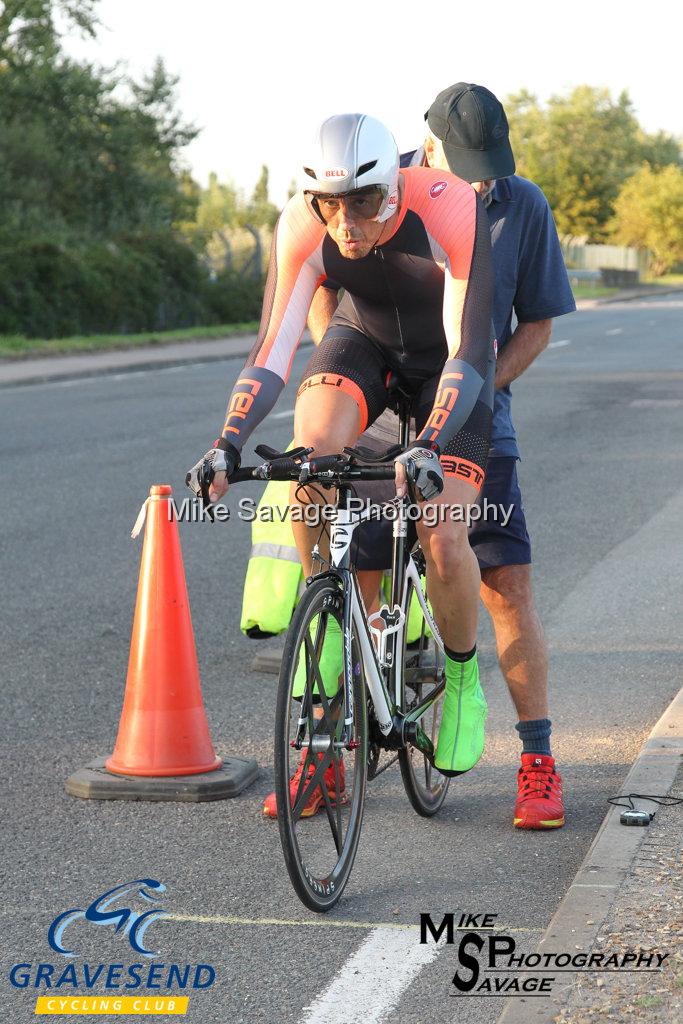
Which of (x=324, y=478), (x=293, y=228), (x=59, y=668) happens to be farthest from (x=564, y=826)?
(x=59, y=668)

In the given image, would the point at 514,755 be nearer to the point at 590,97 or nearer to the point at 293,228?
the point at 293,228

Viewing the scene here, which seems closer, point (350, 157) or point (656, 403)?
point (350, 157)

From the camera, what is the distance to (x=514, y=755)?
5.17 meters

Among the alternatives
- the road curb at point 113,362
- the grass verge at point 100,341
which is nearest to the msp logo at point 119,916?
the road curb at point 113,362

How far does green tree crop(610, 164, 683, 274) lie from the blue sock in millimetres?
98385

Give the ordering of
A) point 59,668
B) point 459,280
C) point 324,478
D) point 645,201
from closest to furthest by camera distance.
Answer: point 324,478 → point 459,280 → point 59,668 → point 645,201

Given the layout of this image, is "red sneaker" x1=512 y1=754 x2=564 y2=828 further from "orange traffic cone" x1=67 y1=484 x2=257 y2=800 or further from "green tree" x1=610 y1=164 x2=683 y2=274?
"green tree" x1=610 y1=164 x2=683 y2=274

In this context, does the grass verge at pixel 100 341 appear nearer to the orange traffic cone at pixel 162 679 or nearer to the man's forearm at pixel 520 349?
the orange traffic cone at pixel 162 679

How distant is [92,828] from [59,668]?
2010 mm

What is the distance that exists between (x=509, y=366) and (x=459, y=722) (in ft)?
3.65

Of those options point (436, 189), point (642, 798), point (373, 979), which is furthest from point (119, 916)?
point (436, 189)

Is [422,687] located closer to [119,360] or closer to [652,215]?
[119,360]

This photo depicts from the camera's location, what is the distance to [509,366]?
4.76 meters

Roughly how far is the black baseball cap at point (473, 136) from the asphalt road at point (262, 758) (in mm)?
1889
